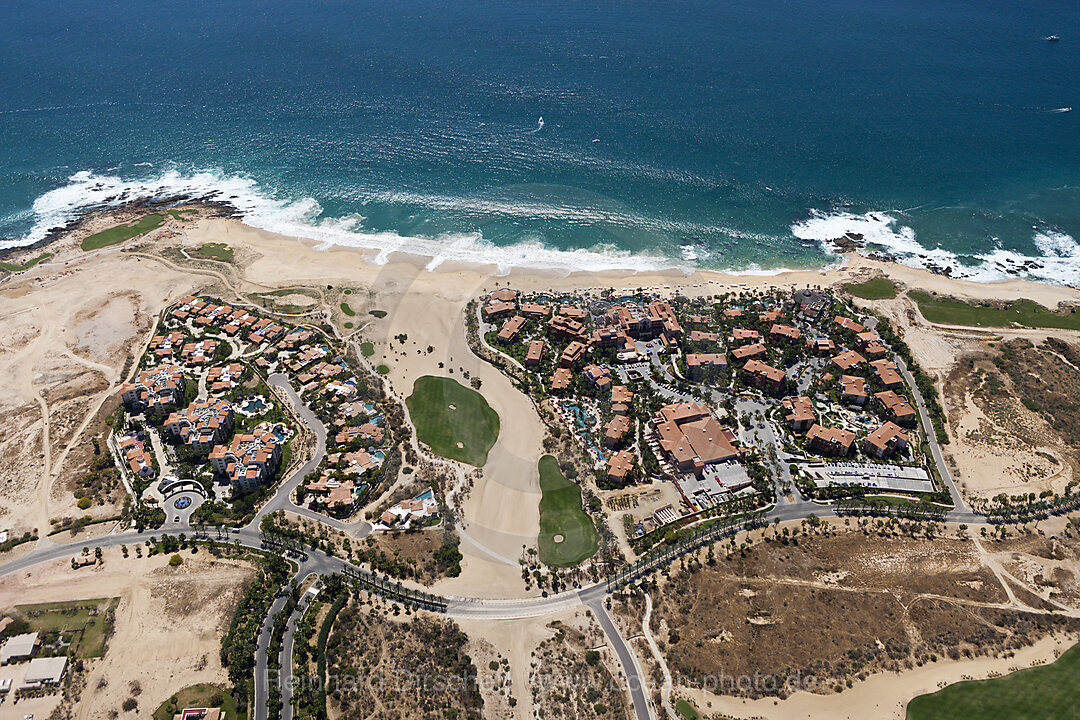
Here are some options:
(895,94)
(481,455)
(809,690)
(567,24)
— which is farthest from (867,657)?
(567,24)

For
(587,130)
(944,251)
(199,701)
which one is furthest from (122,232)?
(944,251)

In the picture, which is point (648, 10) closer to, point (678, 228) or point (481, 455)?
point (678, 228)

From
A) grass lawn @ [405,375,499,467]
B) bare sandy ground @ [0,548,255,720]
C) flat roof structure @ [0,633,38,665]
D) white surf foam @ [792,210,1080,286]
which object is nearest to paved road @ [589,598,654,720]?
grass lawn @ [405,375,499,467]

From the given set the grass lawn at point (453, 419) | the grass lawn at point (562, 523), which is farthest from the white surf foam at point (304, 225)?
the grass lawn at point (562, 523)

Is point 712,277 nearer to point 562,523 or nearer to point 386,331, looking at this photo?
point 386,331

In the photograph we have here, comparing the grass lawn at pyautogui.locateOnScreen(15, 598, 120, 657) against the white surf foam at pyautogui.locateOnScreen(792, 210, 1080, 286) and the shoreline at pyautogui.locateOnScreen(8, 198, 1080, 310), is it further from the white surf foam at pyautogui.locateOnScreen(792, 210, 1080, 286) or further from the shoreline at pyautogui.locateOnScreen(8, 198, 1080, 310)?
the white surf foam at pyautogui.locateOnScreen(792, 210, 1080, 286)
